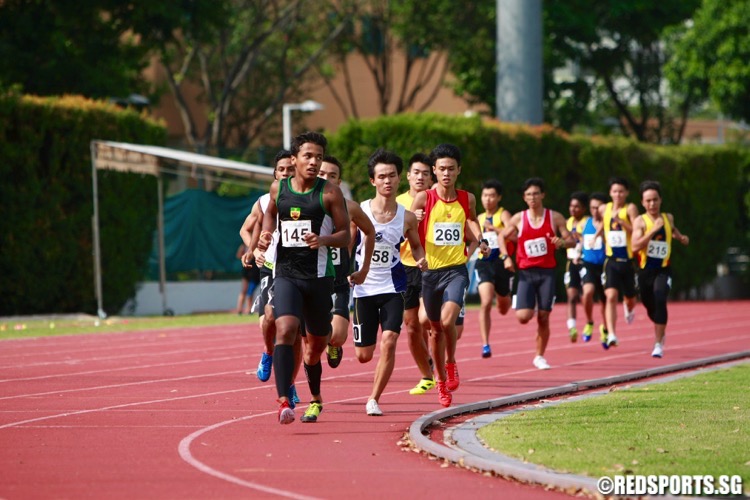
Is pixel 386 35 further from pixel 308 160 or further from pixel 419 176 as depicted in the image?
pixel 308 160

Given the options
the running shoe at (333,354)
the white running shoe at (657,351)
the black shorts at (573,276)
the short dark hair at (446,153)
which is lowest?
the white running shoe at (657,351)

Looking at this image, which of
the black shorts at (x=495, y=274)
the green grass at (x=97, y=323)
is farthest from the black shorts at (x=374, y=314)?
the green grass at (x=97, y=323)

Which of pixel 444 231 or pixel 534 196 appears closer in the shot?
pixel 444 231

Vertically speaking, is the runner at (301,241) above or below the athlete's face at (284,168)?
below

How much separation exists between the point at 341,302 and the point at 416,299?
3.16ft

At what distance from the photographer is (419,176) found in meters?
13.5

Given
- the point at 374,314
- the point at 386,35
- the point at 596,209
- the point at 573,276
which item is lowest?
the point at 573,276

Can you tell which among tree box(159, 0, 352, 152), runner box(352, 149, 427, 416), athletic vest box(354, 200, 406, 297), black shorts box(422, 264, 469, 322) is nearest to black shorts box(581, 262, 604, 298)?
black shorts box(422, 264, 469, 322)

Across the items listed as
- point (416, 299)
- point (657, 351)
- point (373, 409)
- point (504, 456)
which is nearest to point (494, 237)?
point (657, 351)

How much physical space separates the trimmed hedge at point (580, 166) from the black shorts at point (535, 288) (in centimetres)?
1325

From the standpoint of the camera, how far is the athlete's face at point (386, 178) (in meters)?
12.2

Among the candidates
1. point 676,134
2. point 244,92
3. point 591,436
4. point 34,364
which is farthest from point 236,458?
point 676,134

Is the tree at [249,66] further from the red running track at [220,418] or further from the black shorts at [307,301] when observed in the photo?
the black shorts at [307,301]

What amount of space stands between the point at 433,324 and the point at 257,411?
1.74 meters
